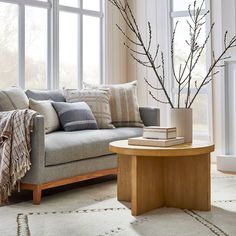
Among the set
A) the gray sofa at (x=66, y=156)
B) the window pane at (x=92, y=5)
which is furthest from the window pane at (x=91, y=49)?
the gray sofa at (x=66, y=156)

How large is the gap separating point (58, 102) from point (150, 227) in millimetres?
1911

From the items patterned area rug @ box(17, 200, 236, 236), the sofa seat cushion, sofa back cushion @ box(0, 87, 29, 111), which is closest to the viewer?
patterned area rug @ box(17, 200, 236, 236)

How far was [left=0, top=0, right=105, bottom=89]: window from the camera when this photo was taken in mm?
4621

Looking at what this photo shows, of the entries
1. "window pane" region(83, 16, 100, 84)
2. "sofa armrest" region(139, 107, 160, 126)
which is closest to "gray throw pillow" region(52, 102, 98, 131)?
"sofa armrest" region(139, 107, 160, 126)

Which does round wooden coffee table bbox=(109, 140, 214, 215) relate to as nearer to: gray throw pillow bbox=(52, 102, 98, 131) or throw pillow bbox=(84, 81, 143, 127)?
gray throw pillow bbox=(52, 102, 98, 131)

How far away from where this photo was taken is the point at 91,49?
218 inches

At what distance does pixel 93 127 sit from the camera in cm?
421

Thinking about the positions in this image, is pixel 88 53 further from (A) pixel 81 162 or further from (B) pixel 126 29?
(A) pixel 81 162

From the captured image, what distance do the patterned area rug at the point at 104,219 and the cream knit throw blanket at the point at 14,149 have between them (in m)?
0.19

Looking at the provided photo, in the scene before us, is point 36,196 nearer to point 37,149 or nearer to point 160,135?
point 37,149

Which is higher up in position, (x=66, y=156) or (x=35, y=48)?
(x=35, y=48)

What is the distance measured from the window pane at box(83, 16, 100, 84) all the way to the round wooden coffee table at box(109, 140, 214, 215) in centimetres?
238

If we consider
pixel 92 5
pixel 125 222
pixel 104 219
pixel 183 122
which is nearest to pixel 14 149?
pixel 104 219

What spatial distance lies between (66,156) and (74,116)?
703mm
